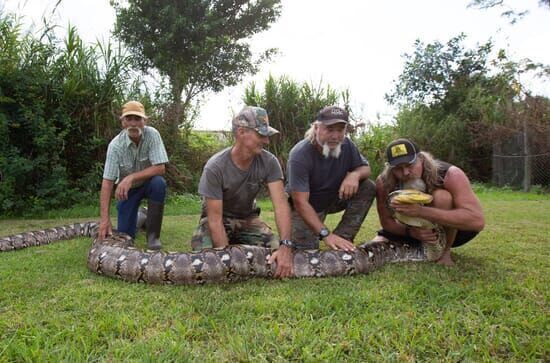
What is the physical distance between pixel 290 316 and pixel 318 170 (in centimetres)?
239

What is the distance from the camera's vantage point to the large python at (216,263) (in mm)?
3967

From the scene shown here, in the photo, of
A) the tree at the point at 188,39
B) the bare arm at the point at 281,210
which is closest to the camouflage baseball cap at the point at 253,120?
the bare arm at the point at 281,210

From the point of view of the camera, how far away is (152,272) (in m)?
4.00

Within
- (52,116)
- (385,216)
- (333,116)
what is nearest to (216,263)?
(333,116)

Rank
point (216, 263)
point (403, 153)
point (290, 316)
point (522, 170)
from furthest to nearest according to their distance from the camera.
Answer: point (522, 170) → point (403, 153) → point (216, 263) → point (290, 316)

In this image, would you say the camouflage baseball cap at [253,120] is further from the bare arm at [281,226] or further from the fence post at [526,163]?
the fence post at [526,163]

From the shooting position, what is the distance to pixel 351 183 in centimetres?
500

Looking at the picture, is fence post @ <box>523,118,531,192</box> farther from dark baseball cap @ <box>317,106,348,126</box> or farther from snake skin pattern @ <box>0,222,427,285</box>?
dark baseball cap @ <box>317,106,348,126</box>

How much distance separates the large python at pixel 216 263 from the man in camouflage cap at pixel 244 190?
0.20 meters

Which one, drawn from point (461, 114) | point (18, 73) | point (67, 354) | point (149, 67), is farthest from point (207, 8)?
point (67, 354)

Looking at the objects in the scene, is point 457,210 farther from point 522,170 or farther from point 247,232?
point 522,170

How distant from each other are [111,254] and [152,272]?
2.14 ft

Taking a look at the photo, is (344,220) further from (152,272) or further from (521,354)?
(521,354)

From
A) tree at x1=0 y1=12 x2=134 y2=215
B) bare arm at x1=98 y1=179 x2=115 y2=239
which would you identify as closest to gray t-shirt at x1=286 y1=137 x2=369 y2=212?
bare arm at x1=98 y1=179 x2=115 y2=239
